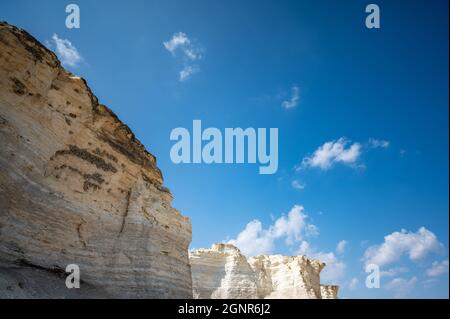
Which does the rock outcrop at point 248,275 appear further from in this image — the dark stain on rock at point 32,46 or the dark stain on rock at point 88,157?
the dark stain on rock at point 32,46

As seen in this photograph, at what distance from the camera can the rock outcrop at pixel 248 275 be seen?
4659 cm

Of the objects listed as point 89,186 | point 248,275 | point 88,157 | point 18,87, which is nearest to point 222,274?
point 248,275

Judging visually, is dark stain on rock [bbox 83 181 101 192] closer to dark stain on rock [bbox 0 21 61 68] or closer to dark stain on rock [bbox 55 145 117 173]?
dark stain on rock [bbox 55 145 117 173]

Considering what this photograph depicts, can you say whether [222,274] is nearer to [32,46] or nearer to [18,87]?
[18,87]

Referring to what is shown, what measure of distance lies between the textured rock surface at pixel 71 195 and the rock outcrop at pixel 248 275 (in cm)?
2804

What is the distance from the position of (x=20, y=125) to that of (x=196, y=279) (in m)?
37.5

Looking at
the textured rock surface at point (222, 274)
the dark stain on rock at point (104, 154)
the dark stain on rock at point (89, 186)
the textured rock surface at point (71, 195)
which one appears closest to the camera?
the textured rock surface at point (71, 195)

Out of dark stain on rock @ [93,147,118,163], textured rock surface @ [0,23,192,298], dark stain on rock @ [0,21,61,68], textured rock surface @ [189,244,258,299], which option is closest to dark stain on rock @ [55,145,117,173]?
textured rock surface @ [0,23,192,298]

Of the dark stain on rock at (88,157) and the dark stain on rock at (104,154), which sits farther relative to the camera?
the dark stain on rock at (104,154)

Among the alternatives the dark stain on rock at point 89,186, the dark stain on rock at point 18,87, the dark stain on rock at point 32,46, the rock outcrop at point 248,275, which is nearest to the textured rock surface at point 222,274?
the rock outcrop at point 248,275

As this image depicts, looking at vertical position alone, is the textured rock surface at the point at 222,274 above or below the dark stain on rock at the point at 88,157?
below

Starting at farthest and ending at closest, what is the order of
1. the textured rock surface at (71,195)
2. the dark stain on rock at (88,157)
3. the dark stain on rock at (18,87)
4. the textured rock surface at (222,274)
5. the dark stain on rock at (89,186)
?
1. the textured rock surface at (222,274)
2. the dark stain on rock at (89,186)
3. the dark stain on rock at (88,157)
4. the dark stain on rock at (18,87)
5. the textured rock surface at (71,195)
